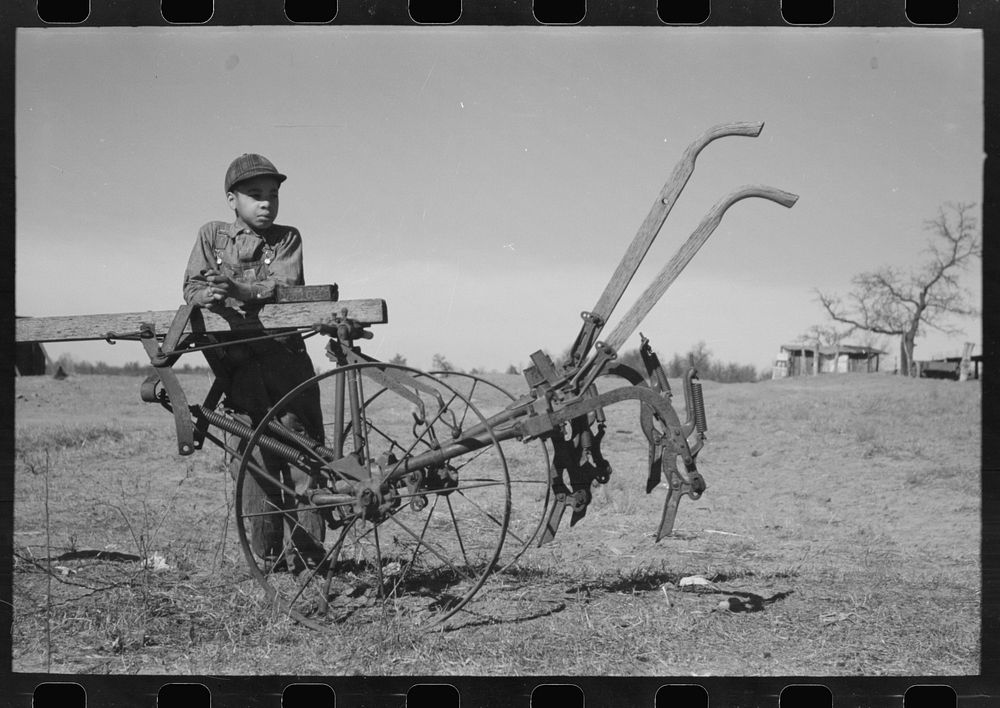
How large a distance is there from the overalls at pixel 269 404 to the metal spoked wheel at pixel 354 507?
0.01 m

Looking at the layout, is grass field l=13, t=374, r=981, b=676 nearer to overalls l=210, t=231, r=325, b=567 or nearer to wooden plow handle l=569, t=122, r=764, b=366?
overalls l=210, t=231, r=325, b=567

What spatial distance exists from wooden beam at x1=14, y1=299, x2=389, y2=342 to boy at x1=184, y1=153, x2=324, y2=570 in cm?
34

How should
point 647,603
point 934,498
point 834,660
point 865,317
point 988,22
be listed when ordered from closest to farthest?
1. point 834,660
2. point 988,22
3. point 647,603
4. point 934,498
5. point 865,317

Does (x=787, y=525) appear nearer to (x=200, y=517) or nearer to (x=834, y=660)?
(x=834, y=660)

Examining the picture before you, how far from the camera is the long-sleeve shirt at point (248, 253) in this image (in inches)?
213

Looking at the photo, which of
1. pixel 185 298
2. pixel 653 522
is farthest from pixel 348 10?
pixel 653 522

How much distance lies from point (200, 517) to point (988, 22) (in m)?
6.74

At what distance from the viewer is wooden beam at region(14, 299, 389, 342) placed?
15.6 feet

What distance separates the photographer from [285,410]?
17.9 feet

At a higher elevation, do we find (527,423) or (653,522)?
(527,423)

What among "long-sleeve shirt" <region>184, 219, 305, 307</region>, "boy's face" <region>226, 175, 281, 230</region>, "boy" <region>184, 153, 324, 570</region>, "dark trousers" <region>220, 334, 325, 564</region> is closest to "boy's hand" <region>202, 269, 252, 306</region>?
"boy" <region>184, 153, 324, 570</region>


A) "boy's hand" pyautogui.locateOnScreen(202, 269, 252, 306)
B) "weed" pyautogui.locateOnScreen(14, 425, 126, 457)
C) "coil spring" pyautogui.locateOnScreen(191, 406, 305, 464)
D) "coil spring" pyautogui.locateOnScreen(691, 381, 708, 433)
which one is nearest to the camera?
"boy's hand" pyautogui.locateOnScreen(202, 269, 252, 306)

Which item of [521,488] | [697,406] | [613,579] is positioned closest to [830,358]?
[521,488]

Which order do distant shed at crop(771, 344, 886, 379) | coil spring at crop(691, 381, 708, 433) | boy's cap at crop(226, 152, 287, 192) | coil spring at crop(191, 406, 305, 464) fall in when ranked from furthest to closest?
distant shed at crop(771, 344, 886, 379), boy's cap at crop(226, 152, 287, 192), coil spring at crop(691, 381, 708, 433), coil spring at crop(191, 406, 305, 464)
